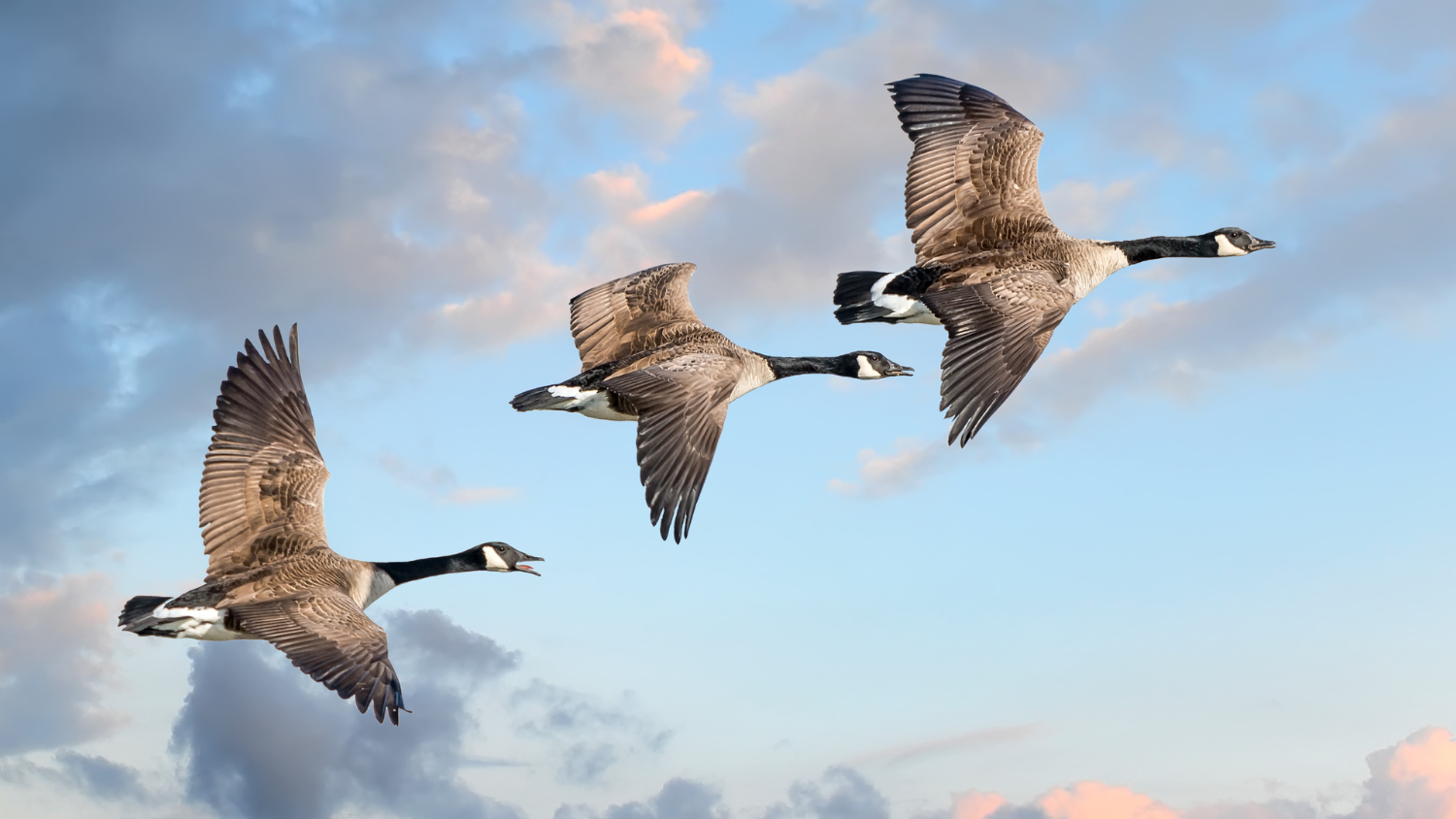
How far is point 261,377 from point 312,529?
2.47 m

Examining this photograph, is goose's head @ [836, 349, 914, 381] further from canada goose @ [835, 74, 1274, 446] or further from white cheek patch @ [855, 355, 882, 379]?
canada goose @ [835, 74, 1274, 446]

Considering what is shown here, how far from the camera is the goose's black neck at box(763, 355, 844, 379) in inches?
784

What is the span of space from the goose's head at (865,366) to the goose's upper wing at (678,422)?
144 inches

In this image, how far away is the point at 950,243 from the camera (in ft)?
63.0

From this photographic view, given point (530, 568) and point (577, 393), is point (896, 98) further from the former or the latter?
point (530, 568)

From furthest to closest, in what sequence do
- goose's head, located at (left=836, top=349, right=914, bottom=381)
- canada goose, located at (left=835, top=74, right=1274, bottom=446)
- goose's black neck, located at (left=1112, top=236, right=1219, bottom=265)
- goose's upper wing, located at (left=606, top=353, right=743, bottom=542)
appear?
goose's head, located at (left=836, top=349, right=914, bottom=381)
goose's black neck, located at (left=1112, top=236, right=1219, bottom=265)
canada goose, located at (left=835, top=74, right=1274, bottom=446)
goose's upper wing, located at (left=606, top=353, right=743, bottom=542)

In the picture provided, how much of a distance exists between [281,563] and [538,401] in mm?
3777

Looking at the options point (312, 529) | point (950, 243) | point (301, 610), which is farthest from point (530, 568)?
point (950, 243)

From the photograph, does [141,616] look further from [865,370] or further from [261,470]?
[865,370]

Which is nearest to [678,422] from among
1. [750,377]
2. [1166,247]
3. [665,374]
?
[665,374]

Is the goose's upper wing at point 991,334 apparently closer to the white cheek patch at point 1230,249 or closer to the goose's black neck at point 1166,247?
the goose's black neck at point 1166,247

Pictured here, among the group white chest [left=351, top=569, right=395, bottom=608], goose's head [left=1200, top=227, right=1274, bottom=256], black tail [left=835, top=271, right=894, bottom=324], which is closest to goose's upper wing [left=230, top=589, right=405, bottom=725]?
white chest [left=351, top=569, right=395, bottom=608]

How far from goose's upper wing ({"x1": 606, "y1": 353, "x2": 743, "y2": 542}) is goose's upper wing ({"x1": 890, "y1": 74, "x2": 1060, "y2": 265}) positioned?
12.5 feet

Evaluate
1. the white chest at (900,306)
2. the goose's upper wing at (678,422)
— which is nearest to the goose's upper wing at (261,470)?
the goose's upper wing at (678,422)
